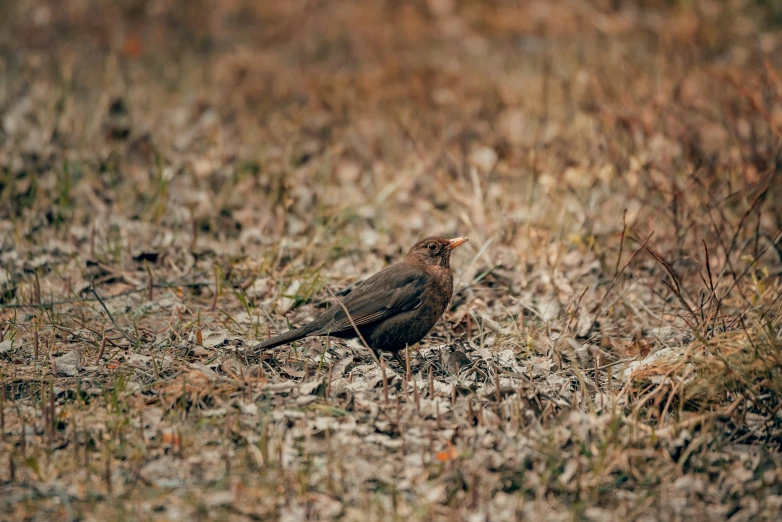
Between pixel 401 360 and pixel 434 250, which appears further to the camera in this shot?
pixel 434 250

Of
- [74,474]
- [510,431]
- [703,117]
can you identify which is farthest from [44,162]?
[703,117]

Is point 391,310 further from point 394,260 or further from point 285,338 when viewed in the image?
point 394,260

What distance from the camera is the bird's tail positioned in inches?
172

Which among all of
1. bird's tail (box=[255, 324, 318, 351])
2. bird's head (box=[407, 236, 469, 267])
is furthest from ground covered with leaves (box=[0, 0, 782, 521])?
bird's head (box=[407, 236, 469, 267])

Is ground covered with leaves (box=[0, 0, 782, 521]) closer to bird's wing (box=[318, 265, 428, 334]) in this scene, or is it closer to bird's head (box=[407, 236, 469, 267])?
bird's wing (box=[318, 265, 428, 334])

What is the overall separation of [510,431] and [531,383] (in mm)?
463

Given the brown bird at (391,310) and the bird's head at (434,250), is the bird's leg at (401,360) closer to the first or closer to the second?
the brown bird at (391,310)

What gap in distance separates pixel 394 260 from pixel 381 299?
132 cm

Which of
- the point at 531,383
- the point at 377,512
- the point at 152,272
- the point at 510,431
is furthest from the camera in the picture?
the point at 152,272

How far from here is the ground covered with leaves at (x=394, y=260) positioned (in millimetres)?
3473

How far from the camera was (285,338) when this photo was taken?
14.4 feet

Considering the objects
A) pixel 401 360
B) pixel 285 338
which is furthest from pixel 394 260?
pixel 285 338

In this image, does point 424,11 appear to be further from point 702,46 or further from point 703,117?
point 703,117

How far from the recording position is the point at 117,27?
440 inches
